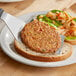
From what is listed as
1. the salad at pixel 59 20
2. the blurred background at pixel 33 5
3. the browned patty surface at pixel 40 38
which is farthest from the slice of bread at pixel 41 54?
the blurred background at pixel 33 5

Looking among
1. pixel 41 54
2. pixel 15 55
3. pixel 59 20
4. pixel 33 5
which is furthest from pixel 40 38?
pixel 33 5

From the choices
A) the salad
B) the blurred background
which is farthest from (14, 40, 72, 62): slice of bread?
the blurred background

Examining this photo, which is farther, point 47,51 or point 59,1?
point 59,1

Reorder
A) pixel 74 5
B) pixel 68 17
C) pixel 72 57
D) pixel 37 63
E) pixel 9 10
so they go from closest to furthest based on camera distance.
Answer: pixel 37 63
pixel 72 57
pixel 68 17
pixel 9 10
pixel 74 5

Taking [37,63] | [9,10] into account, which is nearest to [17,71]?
[37,63]

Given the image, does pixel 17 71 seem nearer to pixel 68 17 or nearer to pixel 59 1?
pixel 68 17

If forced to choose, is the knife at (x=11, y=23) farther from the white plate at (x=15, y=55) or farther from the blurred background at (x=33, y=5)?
the blurred background at (x=33, y=5)
